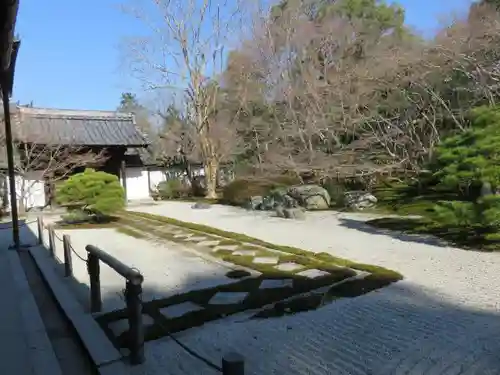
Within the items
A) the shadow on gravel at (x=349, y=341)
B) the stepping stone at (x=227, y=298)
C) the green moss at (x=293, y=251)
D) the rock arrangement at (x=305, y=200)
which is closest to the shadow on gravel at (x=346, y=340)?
the shadow on gravel at (x=349, y=341)

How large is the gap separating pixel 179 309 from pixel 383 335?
6.40 ft

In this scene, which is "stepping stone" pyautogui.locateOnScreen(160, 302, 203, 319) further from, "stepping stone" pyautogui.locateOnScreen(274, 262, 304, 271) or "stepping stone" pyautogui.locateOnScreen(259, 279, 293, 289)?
"stepping stone" pyautogui.locateOnScreen(274, 262, 304, 271)

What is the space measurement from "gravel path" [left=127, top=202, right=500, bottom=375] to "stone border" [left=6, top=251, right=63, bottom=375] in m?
0.67

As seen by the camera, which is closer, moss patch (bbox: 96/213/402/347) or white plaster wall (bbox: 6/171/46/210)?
moss patch (bbox: 96/213/402/347)

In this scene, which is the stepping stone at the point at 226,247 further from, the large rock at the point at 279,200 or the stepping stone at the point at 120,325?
the large rock at the point at 279,200

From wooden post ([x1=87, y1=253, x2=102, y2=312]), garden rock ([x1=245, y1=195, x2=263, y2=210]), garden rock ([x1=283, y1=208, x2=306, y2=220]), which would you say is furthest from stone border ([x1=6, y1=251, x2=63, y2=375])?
garden rock ([x1=245, y1=195, x2=263, y2=210])

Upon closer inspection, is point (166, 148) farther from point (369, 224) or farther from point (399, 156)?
point (369, 224)

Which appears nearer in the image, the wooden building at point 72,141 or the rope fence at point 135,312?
the rope fence at point 135,312

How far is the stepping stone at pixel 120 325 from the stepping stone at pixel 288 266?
232 centimetres

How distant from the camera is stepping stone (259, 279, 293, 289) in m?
5.01

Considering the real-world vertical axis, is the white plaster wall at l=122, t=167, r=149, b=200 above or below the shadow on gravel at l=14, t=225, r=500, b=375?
above

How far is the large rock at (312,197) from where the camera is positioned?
14.0 metres

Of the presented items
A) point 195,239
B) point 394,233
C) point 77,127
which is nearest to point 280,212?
point 195,239

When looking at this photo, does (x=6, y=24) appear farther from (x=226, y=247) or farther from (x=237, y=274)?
(x=226, y=247)
